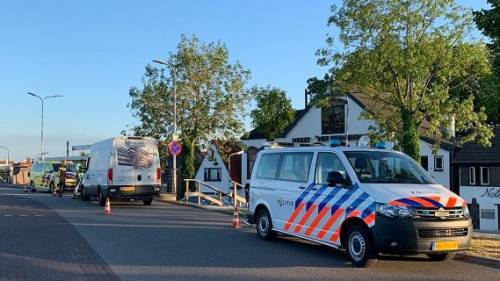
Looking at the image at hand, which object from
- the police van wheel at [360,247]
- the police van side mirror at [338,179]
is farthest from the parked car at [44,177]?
the police van wheel at [360,247]

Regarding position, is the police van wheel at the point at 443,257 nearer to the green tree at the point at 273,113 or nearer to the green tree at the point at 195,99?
the green tree at the point at 195,99

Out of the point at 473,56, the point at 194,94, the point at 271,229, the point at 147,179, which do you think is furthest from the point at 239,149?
the point at 271,229

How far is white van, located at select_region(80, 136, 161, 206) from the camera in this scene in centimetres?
2238

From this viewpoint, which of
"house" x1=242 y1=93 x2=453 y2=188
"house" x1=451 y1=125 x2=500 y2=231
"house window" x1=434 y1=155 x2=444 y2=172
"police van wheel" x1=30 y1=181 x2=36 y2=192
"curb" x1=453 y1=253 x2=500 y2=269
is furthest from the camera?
"police van wheel" x1=30 y1=181 x2=36 y2=192

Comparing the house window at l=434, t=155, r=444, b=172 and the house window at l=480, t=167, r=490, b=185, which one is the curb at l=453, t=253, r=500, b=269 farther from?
the house window at l=480, t=167, r=490, b=185

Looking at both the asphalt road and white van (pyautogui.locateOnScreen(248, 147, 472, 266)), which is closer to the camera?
the asphalt road

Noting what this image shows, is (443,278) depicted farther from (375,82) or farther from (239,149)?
(239,149)

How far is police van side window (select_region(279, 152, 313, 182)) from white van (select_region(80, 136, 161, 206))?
12.0 metres

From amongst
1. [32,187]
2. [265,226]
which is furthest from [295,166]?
[32,187]

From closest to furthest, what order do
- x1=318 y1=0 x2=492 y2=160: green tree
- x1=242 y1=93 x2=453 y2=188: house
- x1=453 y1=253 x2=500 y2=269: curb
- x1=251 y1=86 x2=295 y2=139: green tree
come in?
x1=453 y1=253 x2=500 y2=269: curb
x1=318 y1=0 x2=492 y2=160: green tree
x1=242 y1=93 x2=453 y2=188: house
x1=251 y1=86 x2=295 y2=139: green tree

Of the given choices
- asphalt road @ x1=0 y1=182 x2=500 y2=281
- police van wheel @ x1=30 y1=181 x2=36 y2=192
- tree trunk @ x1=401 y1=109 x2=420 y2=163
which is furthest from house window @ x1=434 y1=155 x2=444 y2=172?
police van wheel @ x1=30 y1=181 x2=36 y2=192

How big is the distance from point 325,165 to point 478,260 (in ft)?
10.1

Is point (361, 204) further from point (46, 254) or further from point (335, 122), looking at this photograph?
point (335, 122)

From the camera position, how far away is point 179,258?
389 inches
